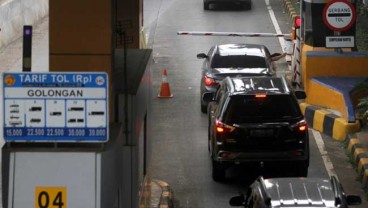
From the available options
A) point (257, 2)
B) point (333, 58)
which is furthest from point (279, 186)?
point (257, 2)

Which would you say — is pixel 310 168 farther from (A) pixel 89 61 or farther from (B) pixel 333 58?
(A) pixel 89 61

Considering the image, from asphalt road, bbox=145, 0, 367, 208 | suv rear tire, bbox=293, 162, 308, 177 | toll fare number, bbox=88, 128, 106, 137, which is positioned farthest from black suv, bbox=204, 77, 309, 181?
toll fare number, bbox=88, 128, 106, 137

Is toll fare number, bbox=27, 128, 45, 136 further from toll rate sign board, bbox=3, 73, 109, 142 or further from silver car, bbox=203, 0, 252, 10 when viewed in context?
silver car, bbox=203, 0, 252, 10

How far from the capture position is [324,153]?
742 inches

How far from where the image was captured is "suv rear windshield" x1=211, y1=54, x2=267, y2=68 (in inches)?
877

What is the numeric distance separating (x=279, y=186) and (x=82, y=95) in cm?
343

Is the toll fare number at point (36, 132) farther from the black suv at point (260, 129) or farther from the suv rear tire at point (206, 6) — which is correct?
the suv rear tire at point (206, 6)

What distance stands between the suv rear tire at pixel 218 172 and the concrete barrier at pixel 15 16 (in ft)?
44.2

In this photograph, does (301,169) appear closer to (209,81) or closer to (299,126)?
(299,126)

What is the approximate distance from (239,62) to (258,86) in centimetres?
575

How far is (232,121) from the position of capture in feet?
53.1

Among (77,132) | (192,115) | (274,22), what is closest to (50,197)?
(77,132)

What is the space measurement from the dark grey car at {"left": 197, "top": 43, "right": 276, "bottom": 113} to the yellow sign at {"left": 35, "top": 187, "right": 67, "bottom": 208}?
1282 cm

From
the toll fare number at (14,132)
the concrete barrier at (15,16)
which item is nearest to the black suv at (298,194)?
the toll fare number at (14,132)
